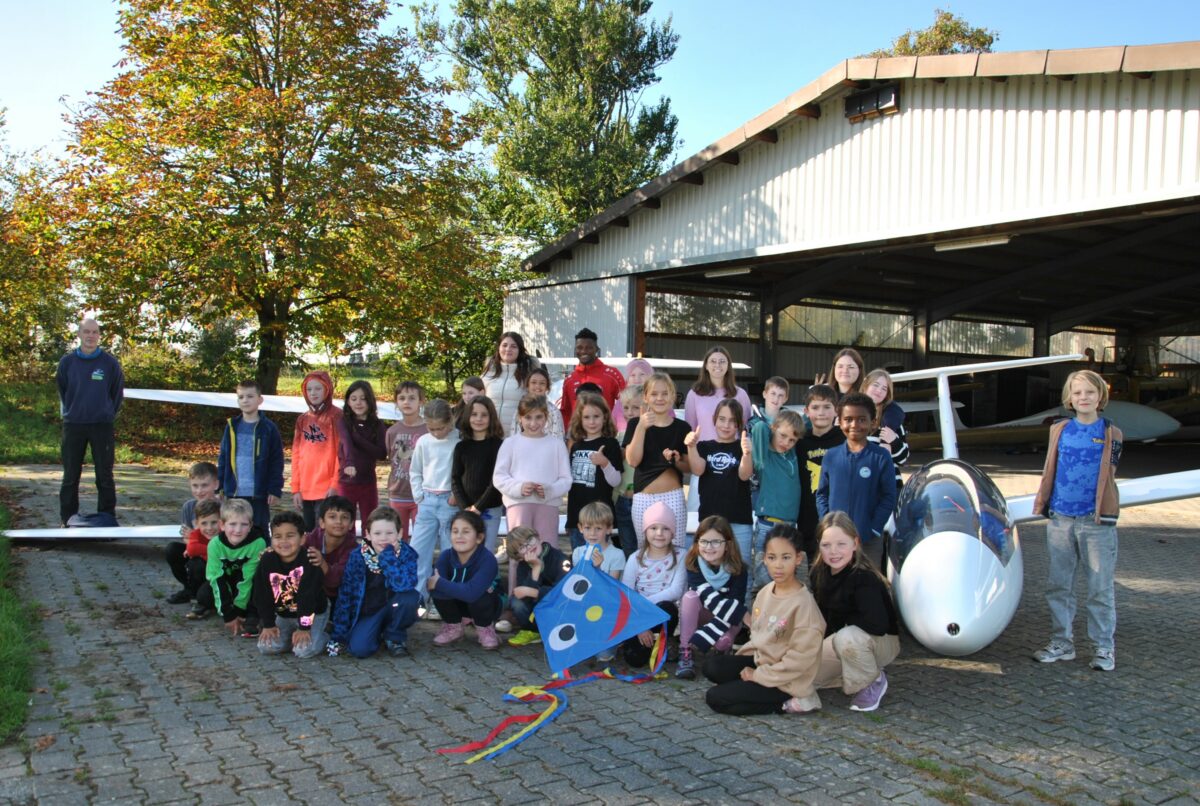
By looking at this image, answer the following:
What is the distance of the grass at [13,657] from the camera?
12.2ft

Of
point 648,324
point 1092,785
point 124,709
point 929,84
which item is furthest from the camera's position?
point 648,324

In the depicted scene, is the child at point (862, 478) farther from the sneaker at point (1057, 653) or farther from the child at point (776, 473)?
the sneaker at point (1057, 653)

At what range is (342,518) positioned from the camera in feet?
17.3

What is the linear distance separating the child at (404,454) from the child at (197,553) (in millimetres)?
1154

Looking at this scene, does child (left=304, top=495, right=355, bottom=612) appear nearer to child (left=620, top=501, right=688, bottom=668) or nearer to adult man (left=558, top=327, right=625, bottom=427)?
child (left=620, top=501, right=688, bottom=668)

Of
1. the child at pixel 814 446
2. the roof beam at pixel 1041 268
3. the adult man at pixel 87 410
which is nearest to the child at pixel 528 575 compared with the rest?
the child at pixel 814 446

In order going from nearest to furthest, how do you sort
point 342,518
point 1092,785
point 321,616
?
1. point 1092,785
2. point 321,616
3. point 342,518

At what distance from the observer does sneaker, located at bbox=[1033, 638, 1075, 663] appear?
4.98m

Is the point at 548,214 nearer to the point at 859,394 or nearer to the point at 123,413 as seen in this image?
the point at 123,413

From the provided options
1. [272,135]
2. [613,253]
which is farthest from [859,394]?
[272,135]

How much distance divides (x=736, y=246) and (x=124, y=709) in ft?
41.3

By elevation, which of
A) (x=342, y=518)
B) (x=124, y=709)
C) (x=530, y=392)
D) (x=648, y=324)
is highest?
(x=648, y=324)

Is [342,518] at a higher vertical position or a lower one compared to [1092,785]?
higher

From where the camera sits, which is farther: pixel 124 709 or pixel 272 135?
pixel 272 135
